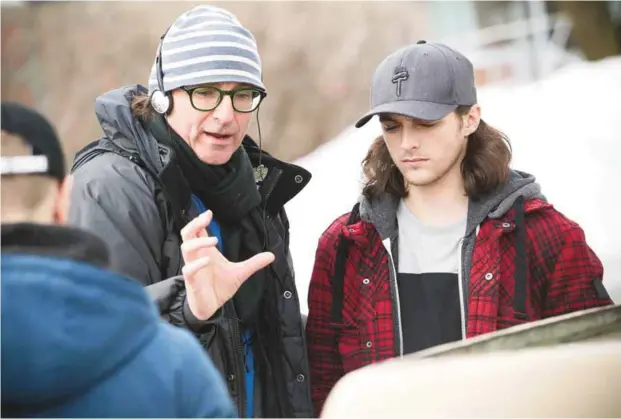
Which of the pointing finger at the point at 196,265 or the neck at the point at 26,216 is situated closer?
the neck at the point at 26,216

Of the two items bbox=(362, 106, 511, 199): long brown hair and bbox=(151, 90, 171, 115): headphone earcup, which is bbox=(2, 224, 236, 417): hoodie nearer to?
bbox=(151, 90, 171, 115): headphone earcup

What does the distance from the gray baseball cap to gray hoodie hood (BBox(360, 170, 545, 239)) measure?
0.69ft

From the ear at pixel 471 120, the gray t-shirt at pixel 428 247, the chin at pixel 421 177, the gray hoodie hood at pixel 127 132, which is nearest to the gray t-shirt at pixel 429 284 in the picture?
the gray t-shirt at pixel 428 247

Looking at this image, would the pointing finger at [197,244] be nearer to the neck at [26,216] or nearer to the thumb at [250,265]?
the thumb at [250,265]

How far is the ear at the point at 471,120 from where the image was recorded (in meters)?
1.89

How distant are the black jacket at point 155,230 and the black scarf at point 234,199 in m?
0.04

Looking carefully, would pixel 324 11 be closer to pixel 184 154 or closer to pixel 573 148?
pixel 573 148

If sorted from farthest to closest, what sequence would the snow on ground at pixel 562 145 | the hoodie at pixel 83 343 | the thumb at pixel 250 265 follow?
the snow on ground at pixel 562 145 < the thumb at pixel 250 265 < the hoodie at pixel 83 343

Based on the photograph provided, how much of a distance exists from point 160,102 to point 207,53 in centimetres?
14

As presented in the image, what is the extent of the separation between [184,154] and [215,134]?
7 cm

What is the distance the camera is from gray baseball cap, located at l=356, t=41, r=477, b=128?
71.6 inches

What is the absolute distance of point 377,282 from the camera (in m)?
1.87

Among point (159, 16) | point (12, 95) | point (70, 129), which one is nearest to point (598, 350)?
point (12, 95)

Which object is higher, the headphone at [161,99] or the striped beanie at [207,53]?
the striped beanie at [207,53]
